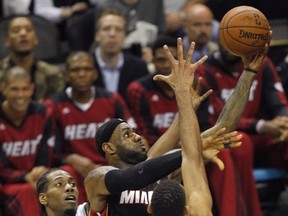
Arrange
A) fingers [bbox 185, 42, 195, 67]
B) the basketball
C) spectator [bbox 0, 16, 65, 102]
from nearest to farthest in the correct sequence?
1. fingers [bbox 185, 42, 195, 67]
2. the basketball
3. spectator [bbox 0, 16, 65, 102]

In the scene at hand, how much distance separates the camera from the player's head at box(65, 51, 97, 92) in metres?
8.90

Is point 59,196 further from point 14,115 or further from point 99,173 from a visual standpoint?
point 14,115

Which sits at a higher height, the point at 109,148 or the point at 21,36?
the point at 109,148

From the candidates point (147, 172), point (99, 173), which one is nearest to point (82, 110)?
point (99, 173)

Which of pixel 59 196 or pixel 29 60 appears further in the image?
pixel 29 60

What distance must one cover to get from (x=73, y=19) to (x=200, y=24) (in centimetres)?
131

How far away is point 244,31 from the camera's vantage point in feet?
21.3

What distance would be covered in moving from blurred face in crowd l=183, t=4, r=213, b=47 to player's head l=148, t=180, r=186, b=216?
4.55m

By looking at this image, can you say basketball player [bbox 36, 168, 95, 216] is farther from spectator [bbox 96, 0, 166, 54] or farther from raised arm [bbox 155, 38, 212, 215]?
spectator [bbox 96, 0, 166, 54]

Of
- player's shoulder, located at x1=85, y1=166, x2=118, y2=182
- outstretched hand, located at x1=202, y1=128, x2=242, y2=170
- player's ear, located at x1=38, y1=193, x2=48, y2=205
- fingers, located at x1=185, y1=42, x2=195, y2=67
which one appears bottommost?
player's ear, located at x1=38, y1=193, x2=48, y2=205

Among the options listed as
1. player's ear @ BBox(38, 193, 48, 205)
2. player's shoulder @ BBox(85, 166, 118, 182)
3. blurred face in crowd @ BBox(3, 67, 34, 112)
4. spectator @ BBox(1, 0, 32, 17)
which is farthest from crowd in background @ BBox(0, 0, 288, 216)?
player's shoulder @ BBox(85, 166, 118, 182)

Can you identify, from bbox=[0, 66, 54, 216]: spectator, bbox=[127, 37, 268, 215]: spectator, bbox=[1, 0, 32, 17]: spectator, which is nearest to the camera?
bbox=[127, 37, 268, 215]: spectator

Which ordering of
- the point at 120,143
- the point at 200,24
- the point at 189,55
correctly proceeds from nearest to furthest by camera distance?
the point at 189,55 → the point at 120,143 → the point at 200,24

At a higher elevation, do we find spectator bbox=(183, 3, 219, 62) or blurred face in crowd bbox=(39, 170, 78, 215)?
blurred face in crowd bbox=(39, 170, 78, 215)
